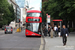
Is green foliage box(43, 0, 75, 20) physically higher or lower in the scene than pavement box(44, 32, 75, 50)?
higher

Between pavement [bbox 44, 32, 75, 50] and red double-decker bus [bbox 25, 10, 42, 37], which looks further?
red double-decker bus [bbox 25, 10, 42, 37]

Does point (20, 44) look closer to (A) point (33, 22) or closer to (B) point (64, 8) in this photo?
(A) point (33, 22)

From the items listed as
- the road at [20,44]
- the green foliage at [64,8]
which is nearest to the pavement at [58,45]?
the road at [20,44]

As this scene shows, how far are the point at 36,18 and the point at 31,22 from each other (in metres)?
0.95

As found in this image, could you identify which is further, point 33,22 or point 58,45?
point 33,22

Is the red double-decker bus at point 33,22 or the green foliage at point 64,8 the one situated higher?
the green foliage at point 64,8

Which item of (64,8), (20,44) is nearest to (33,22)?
(64,8)

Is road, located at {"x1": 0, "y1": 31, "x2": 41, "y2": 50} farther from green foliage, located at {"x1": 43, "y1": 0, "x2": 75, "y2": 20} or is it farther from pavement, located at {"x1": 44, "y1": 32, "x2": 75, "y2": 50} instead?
green foliage, located at {"x1": 43, "y1": 0, "x2": 75, "y2": 20}

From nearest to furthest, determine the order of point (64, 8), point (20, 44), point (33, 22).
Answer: point (20, 44) → point (33, 22) → point (64, 8)

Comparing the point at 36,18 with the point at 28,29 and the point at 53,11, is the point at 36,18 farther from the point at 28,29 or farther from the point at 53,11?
the point at 53,11

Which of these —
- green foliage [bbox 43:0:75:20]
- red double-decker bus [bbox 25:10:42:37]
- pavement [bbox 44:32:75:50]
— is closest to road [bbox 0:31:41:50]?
pavement [bbox 44:32:75:50]

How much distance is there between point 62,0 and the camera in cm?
2586

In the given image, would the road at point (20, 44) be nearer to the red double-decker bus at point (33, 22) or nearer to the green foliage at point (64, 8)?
the red double-decker bus at point (33, 22)

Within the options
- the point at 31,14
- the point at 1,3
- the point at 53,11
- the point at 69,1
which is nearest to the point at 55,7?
the point at 53,11
